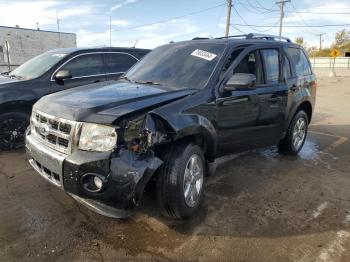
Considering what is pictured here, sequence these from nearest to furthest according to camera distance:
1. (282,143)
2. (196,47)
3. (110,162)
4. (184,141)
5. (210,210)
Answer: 1. (110,162)
2. (184,141)
3. (210,210)
4. (196,47)
5. (282,143)

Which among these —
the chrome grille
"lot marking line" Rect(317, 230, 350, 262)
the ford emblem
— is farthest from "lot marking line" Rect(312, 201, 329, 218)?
the ford emblem

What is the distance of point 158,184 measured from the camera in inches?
128

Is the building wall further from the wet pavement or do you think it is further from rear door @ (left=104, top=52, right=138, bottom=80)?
the wet pavement

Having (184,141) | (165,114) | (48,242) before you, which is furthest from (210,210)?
(48,242)

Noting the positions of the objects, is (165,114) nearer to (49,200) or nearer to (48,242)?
(48,242)

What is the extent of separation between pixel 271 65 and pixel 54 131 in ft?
10.6

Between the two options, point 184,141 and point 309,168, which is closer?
point 184,141

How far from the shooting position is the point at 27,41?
128 ft

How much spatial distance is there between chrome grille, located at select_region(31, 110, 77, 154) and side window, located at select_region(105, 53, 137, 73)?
3.56 m

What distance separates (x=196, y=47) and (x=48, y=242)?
291 cm

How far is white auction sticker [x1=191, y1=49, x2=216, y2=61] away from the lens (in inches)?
165

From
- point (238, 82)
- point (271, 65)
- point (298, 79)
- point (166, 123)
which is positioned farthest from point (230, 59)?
point (298, 79)

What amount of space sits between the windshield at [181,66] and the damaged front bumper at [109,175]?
1.32 m

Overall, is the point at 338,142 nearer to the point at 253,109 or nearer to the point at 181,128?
the point at 253,109
